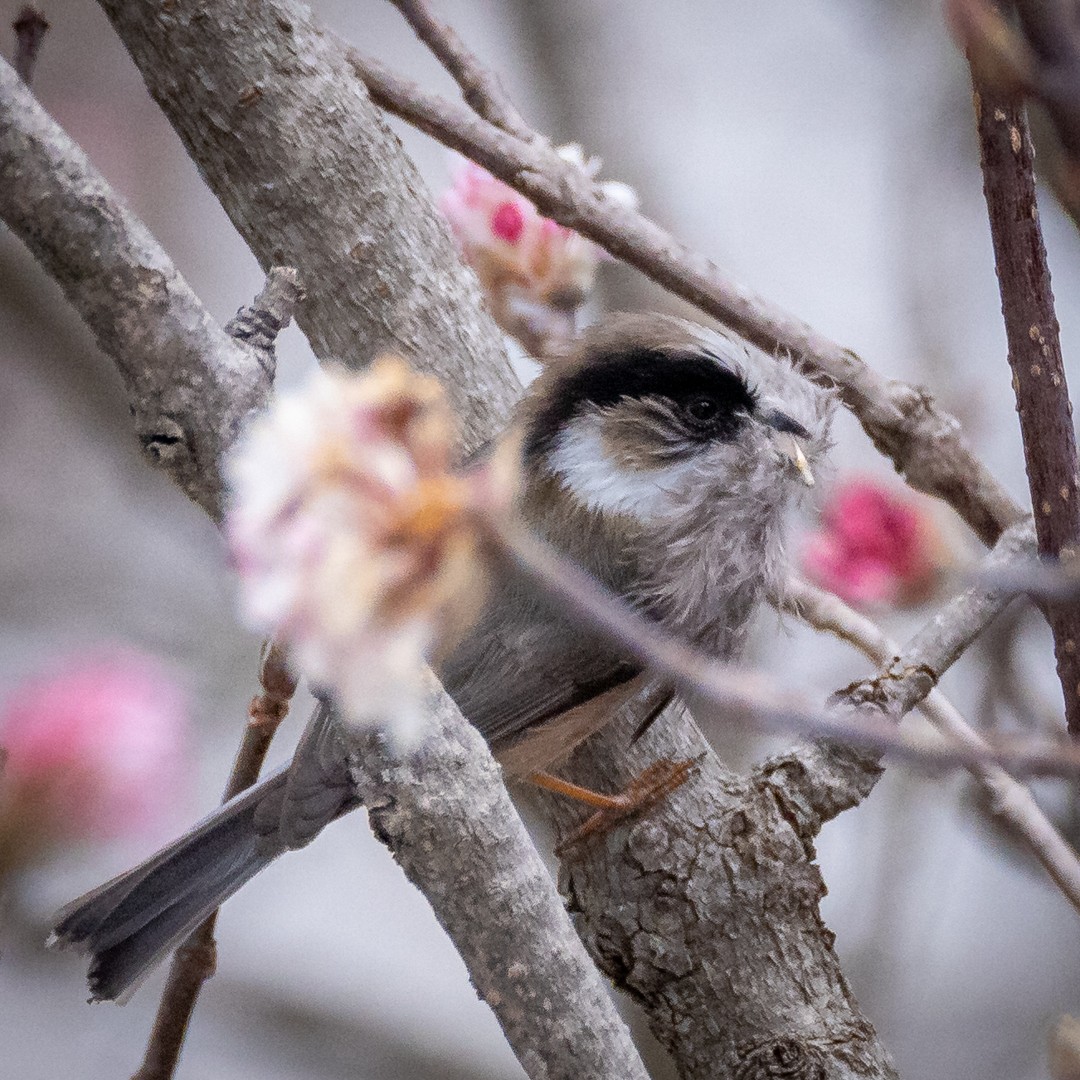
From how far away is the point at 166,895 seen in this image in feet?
3.47

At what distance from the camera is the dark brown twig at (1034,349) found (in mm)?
630

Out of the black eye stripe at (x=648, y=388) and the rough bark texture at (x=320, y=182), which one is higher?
the rough bark texture at (x=320, y=182)

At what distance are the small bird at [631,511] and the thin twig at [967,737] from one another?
4 centimetres

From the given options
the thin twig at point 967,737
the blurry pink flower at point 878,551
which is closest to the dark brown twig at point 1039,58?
the thin twig at point 967,737

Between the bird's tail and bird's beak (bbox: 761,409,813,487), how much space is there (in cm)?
51

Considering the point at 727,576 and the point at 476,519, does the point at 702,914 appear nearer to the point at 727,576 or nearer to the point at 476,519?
the point at 727,576

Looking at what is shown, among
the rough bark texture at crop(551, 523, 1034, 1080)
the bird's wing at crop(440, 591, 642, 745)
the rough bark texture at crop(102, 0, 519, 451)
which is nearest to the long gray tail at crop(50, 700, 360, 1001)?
the bird's wing at crop(440, 591, 642, 745)

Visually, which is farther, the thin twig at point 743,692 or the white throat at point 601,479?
the white throat at point 601,479

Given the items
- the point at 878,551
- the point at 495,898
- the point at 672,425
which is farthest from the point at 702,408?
the point at 495,898

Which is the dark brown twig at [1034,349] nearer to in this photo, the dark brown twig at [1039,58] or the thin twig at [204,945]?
the dark brown twig at [1039,58]

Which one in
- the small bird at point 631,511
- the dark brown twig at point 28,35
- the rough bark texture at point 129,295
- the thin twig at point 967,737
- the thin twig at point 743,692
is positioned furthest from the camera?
the small bird at point 631,511

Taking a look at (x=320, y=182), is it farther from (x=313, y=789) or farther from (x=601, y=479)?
(x=313, y=789)

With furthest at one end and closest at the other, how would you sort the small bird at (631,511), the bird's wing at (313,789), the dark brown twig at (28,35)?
the small bird at (631,511)
the bird's wing at (313,789)
the dark brown twig at (28,35)

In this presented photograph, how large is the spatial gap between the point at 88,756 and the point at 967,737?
568 mm
